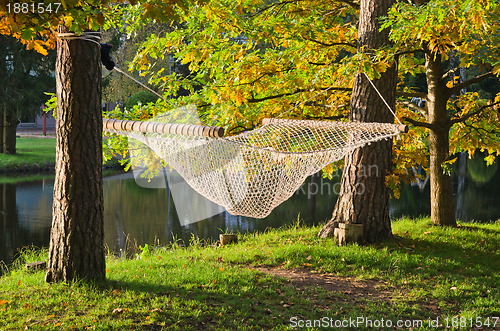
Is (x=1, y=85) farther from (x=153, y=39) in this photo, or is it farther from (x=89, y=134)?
(x=89, y=134)

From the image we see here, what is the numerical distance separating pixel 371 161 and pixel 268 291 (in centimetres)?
182

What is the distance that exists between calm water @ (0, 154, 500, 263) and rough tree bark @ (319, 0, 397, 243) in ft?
10.8

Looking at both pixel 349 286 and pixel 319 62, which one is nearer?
pixel 349 286

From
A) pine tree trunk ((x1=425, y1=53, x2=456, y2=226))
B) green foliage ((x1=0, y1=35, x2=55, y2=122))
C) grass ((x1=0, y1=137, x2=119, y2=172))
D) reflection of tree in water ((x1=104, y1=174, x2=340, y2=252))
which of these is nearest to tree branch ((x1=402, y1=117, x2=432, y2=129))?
pine tree trunk ((x1=425, y1=53, x2=456, y2=226))

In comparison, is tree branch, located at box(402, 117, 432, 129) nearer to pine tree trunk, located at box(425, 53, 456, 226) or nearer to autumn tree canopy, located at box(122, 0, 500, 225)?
autumn tree canopy, located at box(122, 0, 500, 225)

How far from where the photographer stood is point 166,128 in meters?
3.16

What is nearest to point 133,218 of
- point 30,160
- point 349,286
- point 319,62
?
point 319,62

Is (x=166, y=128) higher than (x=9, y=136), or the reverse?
(x=9, y=136)

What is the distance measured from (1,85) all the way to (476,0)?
12553mm

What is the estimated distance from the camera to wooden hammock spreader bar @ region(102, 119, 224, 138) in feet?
9.34

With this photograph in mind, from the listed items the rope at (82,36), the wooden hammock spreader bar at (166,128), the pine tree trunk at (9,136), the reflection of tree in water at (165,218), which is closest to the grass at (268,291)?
the wooden hammock spreader bar at (166,128)

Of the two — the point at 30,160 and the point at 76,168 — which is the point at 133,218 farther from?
the point at 30,160

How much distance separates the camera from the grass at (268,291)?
2639mm

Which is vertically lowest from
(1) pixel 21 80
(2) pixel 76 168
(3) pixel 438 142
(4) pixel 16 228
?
(4) pixel 16 228
